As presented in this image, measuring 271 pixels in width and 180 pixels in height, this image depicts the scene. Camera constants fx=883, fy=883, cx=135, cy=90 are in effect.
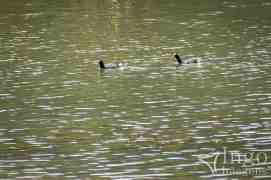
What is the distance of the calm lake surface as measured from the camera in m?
31.7

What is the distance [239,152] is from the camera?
107ft

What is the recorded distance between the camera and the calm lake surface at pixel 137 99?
31672 mm

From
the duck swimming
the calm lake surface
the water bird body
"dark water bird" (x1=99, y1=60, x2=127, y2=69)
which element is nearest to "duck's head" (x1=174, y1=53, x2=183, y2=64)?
the calm lake surface

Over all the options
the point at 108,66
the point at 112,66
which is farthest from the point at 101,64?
the point at 112,66

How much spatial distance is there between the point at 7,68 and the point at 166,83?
41.1ft

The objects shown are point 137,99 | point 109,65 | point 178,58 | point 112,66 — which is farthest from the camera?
point 178,58

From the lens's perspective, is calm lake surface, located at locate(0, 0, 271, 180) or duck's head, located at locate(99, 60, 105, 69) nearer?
calm lake surface, located at locate(0, 0, 271, 180)

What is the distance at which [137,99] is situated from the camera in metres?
44.6

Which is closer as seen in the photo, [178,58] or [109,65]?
[109,65]

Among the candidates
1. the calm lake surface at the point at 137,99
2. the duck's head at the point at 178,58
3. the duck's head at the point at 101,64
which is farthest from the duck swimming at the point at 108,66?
the duck's head at the point at 178,58

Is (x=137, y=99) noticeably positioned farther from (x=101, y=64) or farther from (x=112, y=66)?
(x=101, y=64)

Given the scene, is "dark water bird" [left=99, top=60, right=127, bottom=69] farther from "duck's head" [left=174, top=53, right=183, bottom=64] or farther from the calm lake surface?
"duck's head" [left=174, top=53, right=183, bottom=64]

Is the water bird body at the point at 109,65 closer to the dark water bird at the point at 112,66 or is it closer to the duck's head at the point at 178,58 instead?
the dark water bird at the point at 112,66

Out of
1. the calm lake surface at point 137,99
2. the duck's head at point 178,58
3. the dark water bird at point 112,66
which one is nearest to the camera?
the calm lake surface at point 137,99
